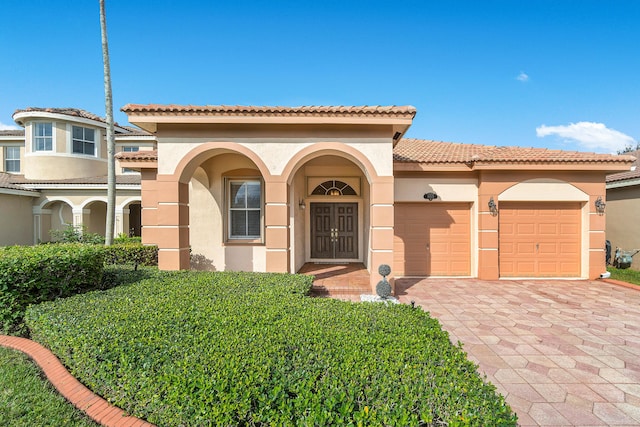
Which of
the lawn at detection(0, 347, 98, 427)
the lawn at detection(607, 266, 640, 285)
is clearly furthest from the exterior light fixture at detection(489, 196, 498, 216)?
the lawn at detection(0, 347, 98, 427)

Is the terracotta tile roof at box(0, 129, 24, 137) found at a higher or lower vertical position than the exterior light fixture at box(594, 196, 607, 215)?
higher

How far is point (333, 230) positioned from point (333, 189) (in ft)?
5.16

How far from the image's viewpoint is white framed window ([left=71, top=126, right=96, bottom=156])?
48.8 feet

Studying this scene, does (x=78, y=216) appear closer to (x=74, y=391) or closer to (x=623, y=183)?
(x=74, y=391)

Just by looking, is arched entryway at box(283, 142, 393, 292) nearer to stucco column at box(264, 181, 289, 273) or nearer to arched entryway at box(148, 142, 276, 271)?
arched entryway at box(148, 142, 276, 271)

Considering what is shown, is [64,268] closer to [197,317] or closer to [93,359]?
[93,359]

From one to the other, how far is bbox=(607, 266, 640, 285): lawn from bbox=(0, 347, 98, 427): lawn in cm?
1276

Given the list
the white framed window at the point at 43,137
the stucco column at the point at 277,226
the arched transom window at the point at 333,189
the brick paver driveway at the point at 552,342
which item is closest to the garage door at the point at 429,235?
the brick paver driveway at the point at 552,342

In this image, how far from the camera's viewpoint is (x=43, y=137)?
1435 centimetres

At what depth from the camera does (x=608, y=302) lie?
6426 mm

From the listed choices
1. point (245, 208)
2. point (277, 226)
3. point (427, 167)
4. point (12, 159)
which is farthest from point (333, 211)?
point (12, 159)

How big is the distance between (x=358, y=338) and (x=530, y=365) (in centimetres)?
286

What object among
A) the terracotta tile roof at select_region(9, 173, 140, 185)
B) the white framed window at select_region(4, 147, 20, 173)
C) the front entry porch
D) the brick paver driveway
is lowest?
the brick paver driveway

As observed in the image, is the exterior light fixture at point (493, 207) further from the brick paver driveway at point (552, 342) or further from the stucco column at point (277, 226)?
the stucco column at point (277, 226)
